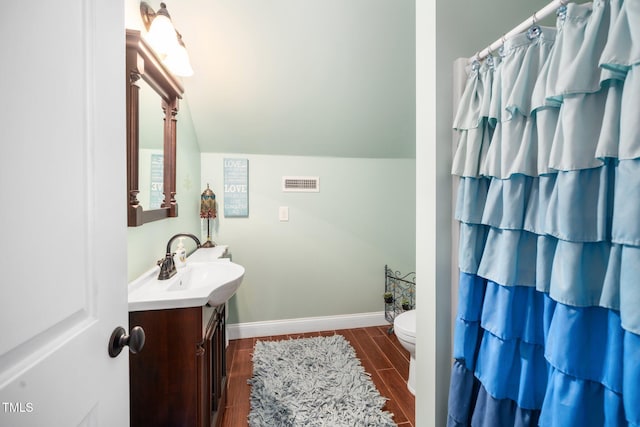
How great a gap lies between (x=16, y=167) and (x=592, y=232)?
1.21m

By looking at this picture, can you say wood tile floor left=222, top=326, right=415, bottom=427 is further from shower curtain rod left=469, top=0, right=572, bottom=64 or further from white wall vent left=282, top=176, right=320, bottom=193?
shower curtain rod left=469, top=0, right=572, bottom=64

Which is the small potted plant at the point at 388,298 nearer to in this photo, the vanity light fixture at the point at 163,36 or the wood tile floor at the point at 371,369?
the wood tile floor at the point at 371,369

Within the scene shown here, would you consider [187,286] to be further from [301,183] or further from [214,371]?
[301,183]

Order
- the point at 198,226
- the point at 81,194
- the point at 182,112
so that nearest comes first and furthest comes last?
the point at 81,194 → the point at 182,112 → the point at 198,226

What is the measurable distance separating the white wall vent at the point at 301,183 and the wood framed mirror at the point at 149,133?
1135 mm

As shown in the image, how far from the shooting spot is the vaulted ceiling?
77.0 inches

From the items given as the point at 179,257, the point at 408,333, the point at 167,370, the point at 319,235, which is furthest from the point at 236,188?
the point at 408,333

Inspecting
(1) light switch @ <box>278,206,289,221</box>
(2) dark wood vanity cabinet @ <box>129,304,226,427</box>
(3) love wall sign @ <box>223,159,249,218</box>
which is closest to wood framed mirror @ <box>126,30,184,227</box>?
(2) dark wood vanity cabinet @ <box>129,304,226,427</box>

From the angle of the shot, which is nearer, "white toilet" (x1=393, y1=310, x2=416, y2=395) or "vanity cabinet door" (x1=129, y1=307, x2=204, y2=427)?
"vanity cabinet door" (x1=129, y1=307, x2=204, y2=427)

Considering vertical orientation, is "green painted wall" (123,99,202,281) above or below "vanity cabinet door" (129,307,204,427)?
above

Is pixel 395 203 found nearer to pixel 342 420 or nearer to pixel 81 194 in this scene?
pixel 342 420

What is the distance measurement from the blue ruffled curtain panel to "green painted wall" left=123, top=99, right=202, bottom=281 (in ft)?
4.97

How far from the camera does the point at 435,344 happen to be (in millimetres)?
1232

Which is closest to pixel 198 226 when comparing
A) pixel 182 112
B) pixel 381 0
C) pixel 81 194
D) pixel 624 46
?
pixel 182 112
